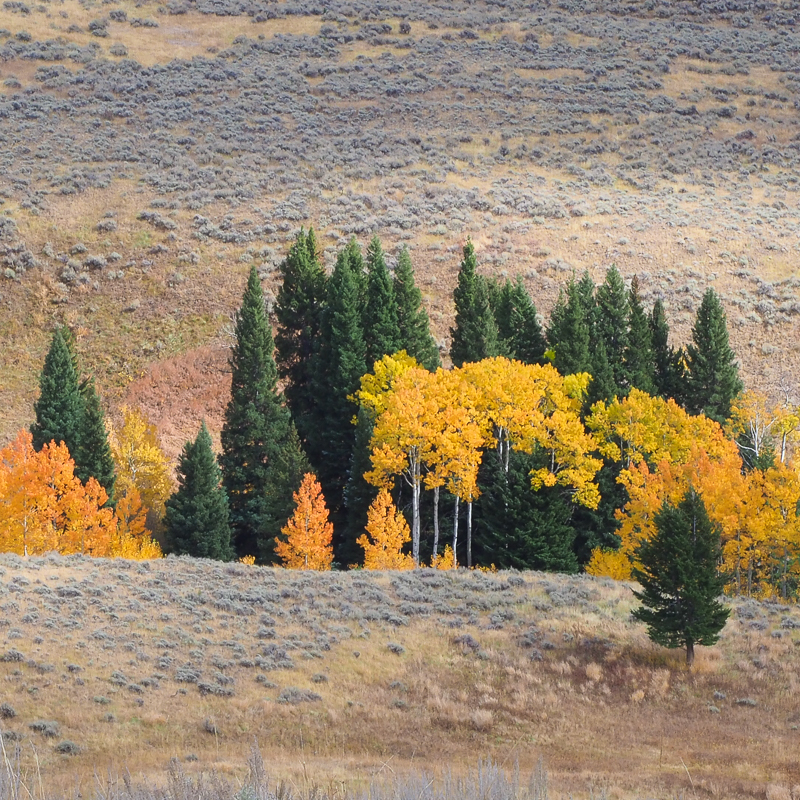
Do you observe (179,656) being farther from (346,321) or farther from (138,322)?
(138,322)

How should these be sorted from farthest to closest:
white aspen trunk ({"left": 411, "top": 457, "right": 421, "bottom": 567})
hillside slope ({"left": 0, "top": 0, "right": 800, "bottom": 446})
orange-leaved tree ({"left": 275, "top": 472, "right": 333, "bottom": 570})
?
1. hillside slope ({"left": 0, "top": 0, "right": 800, "bottom": 446})
2. orange-leaved tree ({"left": 275, "top": 472, "right": 333, "bottom": 570})
3. white aspen trunk ({"left": 411, "top": 457, "right": 421, "bottom": 567})

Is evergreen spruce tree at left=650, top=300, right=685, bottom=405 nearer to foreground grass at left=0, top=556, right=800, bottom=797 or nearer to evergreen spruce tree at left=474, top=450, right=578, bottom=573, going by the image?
evergreen spruce tree at left=474, top=450, right=578, bottom=573

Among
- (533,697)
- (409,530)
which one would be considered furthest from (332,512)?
(533,697)

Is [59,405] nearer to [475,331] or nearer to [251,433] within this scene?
[251,433]

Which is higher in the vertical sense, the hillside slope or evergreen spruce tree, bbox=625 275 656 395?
the hillside slope

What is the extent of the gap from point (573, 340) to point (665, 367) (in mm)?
8722

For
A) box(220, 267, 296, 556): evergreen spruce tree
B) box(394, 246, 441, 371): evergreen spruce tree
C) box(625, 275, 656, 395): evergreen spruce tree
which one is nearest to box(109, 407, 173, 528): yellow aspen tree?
box(220, 267, 296, 556): evergreen spruce tree

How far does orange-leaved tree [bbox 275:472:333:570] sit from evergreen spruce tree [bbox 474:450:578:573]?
827 centimetres

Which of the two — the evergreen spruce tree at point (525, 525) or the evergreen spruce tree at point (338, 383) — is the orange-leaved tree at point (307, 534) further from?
the evergreen spruce tree at point (525, 525)

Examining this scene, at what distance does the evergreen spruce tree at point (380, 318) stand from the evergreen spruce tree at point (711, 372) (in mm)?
19403

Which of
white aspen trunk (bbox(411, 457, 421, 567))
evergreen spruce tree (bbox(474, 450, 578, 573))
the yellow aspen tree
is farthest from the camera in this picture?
the yellow aspen tree

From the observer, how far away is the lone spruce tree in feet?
109

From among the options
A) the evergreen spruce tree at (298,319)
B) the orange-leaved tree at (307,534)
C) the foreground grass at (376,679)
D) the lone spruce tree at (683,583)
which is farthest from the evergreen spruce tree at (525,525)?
the evergreen spruce tree at (298,319)

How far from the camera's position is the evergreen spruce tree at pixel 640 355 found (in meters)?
62.6
